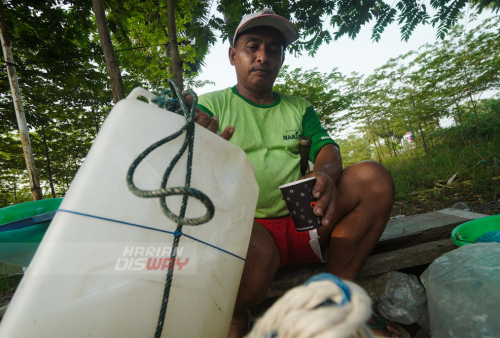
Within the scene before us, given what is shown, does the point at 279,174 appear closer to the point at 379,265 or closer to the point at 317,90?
the point at 379,265

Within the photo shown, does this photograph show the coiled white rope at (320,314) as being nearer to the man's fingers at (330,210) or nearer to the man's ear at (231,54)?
the man's fingers at (330,210)

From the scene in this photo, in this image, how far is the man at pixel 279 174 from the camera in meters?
1.06

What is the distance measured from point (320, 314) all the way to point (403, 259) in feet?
4.48

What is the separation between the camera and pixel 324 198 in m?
1.04

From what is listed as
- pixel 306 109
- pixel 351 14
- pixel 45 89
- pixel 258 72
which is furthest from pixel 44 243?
pixel 45 89

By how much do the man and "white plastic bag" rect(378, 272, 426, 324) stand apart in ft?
0.68

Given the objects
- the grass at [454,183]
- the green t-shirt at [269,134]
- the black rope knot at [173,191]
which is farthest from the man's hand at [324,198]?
the grass at [454,183]

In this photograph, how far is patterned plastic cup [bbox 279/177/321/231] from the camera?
104cm

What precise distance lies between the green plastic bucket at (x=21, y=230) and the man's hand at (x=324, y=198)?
1120 millimetres

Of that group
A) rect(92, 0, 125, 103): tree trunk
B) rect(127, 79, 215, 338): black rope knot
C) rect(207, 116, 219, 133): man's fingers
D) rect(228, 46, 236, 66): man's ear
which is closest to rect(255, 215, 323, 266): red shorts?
rect(207, 116, 219, 133): man's fingers

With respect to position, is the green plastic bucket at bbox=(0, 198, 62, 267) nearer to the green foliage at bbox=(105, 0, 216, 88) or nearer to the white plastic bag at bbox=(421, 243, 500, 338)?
the white plastic bag at bbox=(421, 243, 500, 338)

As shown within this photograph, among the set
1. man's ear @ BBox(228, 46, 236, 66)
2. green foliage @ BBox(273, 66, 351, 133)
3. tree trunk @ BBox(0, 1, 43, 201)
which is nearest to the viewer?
man's ear @ BBox(228, 46, 236, 66)

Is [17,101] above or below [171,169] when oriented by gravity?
above

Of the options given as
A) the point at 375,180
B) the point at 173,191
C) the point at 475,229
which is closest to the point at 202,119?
the point at 173,191
